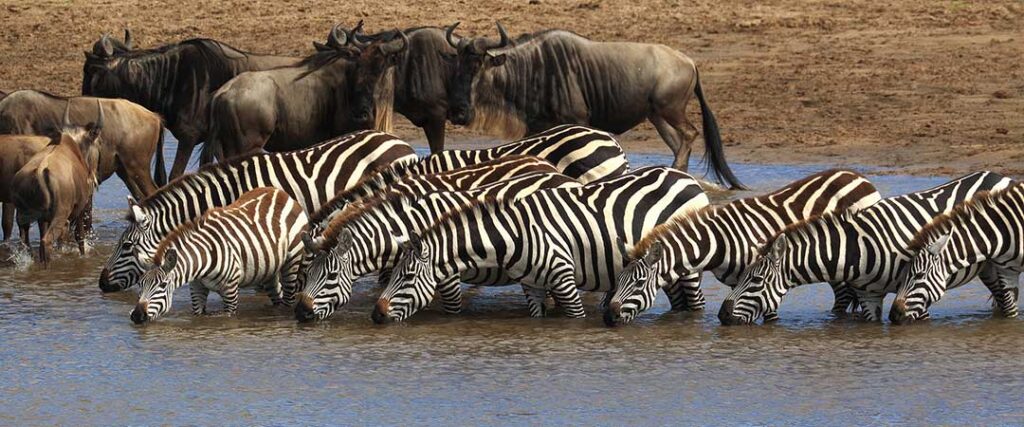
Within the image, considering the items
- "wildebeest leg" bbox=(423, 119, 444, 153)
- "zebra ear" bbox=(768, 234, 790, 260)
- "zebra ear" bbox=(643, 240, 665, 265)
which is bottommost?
"wildebeest leg" bbox=(423, 119, 444, 153)

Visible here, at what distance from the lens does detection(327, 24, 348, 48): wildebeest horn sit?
1470 cm

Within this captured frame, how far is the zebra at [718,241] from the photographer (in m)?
9.29

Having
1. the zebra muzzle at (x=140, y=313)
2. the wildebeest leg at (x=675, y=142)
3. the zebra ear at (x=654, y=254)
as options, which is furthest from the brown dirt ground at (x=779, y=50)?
the zebra muzzle at (x=140, y=313)

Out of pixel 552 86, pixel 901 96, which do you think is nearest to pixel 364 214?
pixel 552 86

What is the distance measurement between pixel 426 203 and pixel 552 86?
6156 mm

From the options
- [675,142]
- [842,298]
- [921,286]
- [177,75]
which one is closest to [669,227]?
[842,298]

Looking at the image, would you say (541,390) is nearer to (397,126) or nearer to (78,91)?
(397,126)

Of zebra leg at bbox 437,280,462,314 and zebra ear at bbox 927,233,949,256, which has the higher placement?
zebra ear at bbox 927,233,949,256

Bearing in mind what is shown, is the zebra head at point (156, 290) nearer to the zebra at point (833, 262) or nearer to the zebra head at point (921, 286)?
the zebra at point (833, 262)

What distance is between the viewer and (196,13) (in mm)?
23438

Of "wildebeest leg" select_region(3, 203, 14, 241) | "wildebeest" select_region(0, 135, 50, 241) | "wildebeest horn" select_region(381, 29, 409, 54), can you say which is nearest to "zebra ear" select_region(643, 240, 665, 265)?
"wildebeest" select_region(0, 135, 50, 241)

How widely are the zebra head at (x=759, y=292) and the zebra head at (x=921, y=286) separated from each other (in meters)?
0.59

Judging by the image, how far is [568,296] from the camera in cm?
952

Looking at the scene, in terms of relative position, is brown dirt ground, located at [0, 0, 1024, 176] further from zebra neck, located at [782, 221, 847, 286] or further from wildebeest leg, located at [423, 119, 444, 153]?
zebra neck, located at [782, 221, 847, 286]
